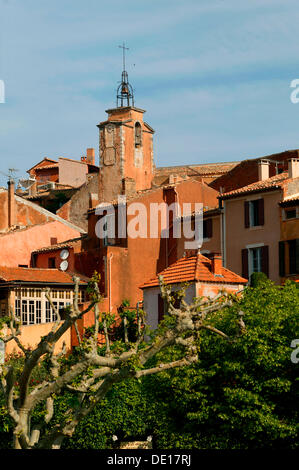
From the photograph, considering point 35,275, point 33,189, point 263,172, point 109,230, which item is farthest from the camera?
point 33,189

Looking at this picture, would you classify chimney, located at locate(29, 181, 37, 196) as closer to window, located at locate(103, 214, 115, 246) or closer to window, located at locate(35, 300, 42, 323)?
window, located at locate(103, 214, 115, 246)

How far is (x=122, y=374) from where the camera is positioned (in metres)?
26.4

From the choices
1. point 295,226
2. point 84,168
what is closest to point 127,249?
point 295,226

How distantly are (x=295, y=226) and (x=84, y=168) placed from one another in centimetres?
3471

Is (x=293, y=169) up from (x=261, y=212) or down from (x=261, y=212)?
up

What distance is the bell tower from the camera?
70312 mm

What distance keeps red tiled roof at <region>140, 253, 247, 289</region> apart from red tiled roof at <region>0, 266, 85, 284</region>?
6.34m

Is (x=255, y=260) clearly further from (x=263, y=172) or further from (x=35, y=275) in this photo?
(x=35, y=275)

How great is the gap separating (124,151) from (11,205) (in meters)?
8.78

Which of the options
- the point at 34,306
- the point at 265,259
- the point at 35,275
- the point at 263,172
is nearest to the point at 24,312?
the point at 34,306

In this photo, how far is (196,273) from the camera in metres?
47.1

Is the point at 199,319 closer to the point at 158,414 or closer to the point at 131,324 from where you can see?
the point at 158,414
